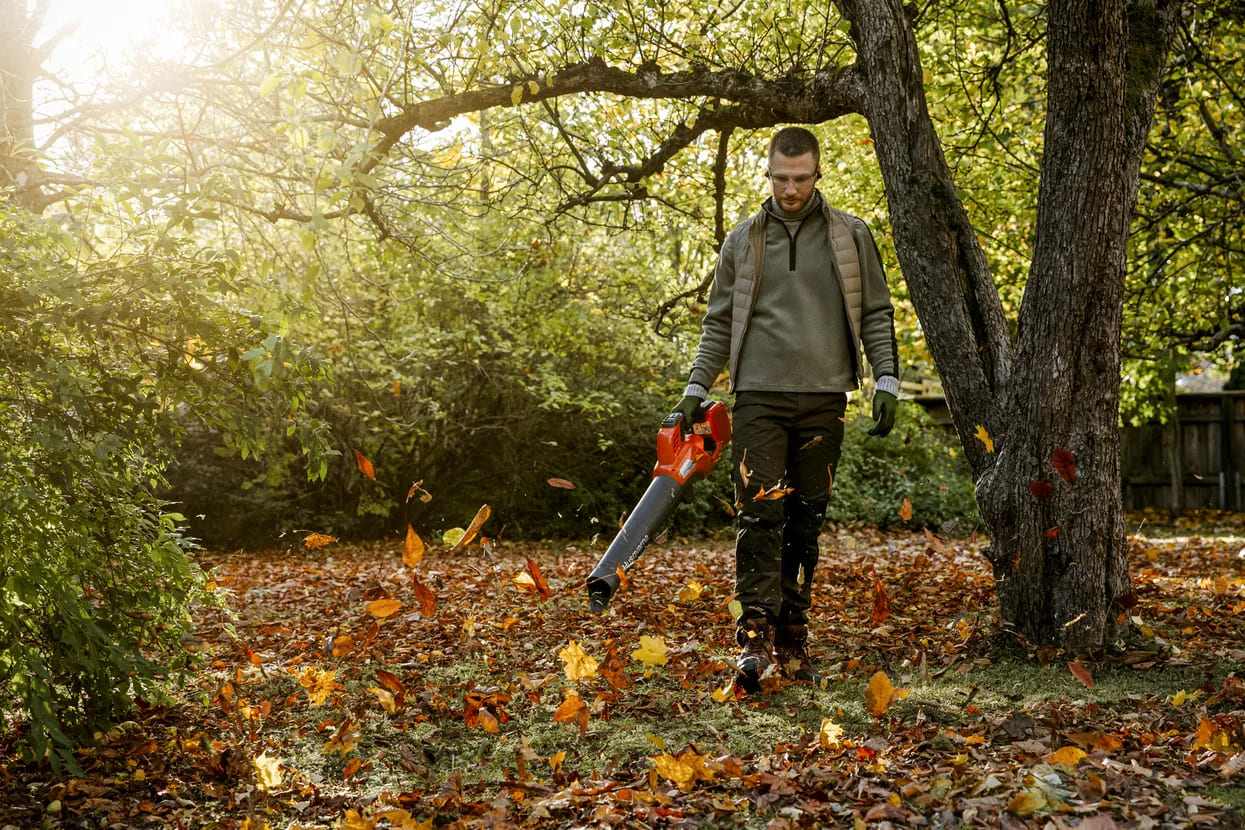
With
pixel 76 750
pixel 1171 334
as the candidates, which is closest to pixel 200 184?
pixel 76 750

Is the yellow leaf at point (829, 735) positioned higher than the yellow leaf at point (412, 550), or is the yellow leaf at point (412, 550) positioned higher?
the yellow leaf at point (412, 550)

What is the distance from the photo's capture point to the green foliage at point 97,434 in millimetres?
2762

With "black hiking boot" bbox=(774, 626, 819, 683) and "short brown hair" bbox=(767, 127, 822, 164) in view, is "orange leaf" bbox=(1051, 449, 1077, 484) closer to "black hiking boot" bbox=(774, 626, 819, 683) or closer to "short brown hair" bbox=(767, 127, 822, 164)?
"black hiking boot" bbox=(774, 626, 819, 683)

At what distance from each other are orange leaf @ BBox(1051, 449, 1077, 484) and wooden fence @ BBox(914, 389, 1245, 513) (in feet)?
39.7

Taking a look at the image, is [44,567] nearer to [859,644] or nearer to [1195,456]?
[859,644]

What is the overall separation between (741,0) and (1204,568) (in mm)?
5334

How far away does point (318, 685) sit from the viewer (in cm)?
391

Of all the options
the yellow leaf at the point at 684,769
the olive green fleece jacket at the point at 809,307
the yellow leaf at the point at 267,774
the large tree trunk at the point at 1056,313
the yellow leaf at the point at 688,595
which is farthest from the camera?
the yellow leaf at the point at 688,595

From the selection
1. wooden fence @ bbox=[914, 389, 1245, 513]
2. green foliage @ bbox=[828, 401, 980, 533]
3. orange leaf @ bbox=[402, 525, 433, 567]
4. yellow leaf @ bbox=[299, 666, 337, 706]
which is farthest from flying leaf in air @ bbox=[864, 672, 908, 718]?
wooden fence @ bbox=[914, 389, 1245, 513]

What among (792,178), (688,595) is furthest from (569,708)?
(688,595)

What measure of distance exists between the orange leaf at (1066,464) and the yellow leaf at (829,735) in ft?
4.56

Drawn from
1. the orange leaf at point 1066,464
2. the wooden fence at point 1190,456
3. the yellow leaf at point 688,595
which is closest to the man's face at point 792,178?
the orange leaf at point 1066,464

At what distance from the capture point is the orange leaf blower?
15.1ft

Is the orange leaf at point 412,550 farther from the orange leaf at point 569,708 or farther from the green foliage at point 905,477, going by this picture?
the green foliage at point 905,477
